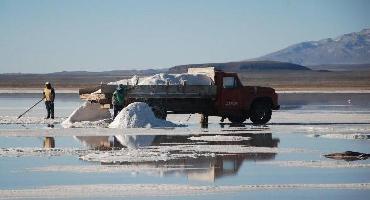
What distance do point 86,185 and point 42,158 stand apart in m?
4.59

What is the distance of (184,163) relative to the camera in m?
17.7

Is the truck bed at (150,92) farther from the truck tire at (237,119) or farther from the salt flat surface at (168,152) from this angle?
the salt flat surface at (168,152)

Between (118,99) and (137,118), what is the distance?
5.64 ft

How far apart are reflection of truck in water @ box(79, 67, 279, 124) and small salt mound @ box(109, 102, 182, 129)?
1.67 m

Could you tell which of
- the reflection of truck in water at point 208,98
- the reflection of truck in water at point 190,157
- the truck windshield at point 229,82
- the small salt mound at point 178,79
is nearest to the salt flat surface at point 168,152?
the reflection of truck in water at point 190,157

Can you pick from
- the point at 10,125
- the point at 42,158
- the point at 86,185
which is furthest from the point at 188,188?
the point at 10,125

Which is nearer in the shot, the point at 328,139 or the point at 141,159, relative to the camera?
the point at 141,159

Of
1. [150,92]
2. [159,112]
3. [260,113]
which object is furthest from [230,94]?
[150,92]

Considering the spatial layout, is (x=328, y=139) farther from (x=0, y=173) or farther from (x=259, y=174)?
(x=0, y=173)

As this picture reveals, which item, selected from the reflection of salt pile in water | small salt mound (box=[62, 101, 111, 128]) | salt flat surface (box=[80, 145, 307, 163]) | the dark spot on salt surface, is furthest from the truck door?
the dark spot on salt surface

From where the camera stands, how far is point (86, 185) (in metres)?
14.4

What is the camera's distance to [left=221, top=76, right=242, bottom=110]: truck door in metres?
30.8

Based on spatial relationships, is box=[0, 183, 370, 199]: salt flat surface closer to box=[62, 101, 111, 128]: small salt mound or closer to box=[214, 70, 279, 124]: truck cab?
box=[62, 101, 111, 128]: small salt mound

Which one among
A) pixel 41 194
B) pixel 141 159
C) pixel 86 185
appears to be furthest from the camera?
pixel 141 159
